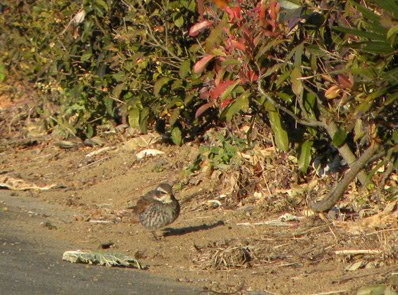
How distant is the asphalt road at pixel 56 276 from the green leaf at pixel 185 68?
2202 millimetres

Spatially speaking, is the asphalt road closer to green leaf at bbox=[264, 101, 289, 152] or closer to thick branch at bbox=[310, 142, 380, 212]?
green leaf at bbox=[264, 101, 289, 152]

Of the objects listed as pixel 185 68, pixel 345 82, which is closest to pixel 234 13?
pixel 345 82

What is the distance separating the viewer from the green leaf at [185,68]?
675cm

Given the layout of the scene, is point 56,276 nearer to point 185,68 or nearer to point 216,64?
point 216,64

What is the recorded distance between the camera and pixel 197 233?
617 centimetres

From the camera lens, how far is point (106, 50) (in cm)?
813

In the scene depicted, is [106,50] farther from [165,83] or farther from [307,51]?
[307,51]

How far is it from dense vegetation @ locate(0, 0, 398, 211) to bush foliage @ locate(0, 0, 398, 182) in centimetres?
1

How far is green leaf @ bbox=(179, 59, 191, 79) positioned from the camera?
6748 millimetres

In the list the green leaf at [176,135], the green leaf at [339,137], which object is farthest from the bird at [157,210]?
the green leaf at [339,137]

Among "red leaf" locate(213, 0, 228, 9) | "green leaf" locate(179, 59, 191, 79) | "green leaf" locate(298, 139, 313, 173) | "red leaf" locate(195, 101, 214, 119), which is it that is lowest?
"green leaf" locate(298, 139, 313, 173)

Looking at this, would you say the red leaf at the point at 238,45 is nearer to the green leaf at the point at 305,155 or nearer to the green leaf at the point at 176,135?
the green leaf at the point at 305,155

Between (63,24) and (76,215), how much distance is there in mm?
3211

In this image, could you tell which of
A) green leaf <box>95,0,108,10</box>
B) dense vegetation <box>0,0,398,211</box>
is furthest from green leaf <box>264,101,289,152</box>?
green leaf <box>95,0,108,10</box>
